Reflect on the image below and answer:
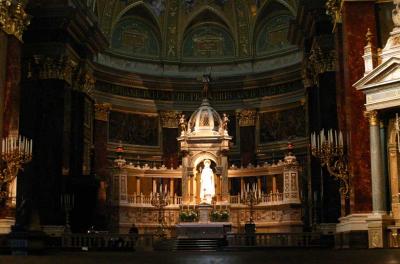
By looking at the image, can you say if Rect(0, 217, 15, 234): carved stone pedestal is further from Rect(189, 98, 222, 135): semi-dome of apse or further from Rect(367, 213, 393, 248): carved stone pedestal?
Rect(189, 98, 222, 135): semi-dome of apse

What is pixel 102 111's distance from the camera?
34969 millimetres

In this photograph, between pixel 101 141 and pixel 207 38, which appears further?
pixel 207 38

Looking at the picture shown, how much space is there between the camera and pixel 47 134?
83.3 feet

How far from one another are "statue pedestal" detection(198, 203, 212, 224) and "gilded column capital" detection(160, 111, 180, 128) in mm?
8664

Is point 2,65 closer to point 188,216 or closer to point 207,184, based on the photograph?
point 188,216

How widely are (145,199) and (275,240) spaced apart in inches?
414

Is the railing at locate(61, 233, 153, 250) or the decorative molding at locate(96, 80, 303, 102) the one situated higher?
the decorative molding at locate(96, 80, 303, 102)

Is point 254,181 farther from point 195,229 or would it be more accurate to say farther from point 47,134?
point 47,134

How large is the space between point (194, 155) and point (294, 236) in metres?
9.63

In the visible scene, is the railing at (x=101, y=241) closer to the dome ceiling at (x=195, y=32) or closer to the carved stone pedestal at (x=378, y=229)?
the carved stone pedestal at (x=378, y=229)

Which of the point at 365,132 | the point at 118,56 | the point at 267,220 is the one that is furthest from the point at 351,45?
the point at 118,56

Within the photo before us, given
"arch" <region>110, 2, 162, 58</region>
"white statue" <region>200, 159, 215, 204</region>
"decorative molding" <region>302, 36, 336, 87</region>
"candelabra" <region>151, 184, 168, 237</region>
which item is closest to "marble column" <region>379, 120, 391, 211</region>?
"decorative molding" <region>302, 36, 336, 87</region>

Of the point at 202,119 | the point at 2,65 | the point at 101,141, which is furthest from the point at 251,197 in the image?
the point at 2,65

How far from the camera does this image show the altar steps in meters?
24.5
